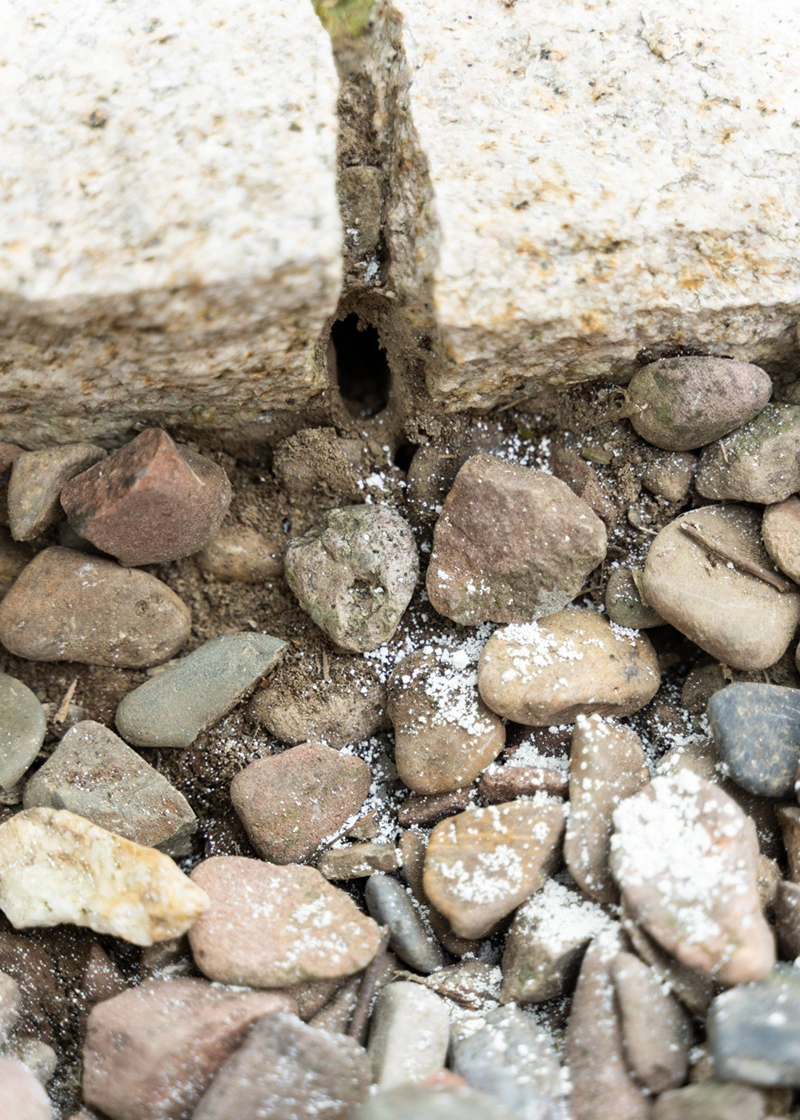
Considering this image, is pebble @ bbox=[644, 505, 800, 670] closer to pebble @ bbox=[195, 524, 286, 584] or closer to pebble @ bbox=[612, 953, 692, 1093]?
pebble @ bbox=[612, 953, 692, 1093]

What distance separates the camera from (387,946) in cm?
127

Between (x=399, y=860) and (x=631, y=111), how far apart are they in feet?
4.23

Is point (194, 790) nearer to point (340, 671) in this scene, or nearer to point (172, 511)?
point (340, 671)

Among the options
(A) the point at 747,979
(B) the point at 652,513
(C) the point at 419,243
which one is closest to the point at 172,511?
(C) the point at 419,243

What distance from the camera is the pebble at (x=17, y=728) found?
139cm

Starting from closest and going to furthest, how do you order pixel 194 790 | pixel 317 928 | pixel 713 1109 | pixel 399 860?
pixel 713 1109
pixel 317 928
pixel 399 860
pixel 194 790

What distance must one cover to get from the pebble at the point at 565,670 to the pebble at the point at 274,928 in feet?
1.39

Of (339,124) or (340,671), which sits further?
(340,671)

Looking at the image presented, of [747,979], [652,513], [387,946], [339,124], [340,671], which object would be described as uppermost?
[339,124]

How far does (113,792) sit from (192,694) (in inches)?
8.2

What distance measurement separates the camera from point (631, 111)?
4.24 ft

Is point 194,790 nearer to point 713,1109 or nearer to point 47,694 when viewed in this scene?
point 47,694

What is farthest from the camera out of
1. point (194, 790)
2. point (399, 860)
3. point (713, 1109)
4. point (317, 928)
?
point (194, 790)

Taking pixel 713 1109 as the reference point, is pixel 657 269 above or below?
above
